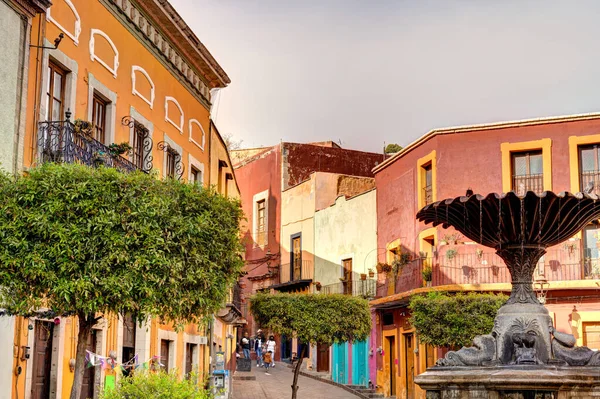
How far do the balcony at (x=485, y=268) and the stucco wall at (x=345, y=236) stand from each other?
15.2 feet

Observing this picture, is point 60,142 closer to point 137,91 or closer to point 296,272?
point 137,91

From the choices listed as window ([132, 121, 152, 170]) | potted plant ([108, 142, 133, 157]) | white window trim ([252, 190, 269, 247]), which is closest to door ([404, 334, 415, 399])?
white window trim ([252, 190, 269, 247])

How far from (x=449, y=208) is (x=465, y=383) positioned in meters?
2.67

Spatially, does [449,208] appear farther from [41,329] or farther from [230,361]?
[230,361]

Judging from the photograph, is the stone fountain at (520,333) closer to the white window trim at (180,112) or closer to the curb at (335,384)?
the white window trim at (180,112)

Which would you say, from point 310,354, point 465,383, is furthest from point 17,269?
point 310,354

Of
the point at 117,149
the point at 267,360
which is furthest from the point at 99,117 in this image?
the point at 267,360

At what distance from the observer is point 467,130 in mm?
30844

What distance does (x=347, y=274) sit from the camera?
38062 mm

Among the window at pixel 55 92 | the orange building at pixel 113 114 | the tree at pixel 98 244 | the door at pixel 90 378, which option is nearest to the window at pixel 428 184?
the orange building at pixel 113 114

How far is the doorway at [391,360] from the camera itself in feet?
109

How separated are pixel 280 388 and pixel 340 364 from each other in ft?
18.7

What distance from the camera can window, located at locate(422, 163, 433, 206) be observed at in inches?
1260

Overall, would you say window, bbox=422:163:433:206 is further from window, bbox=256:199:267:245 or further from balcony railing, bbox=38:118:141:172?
balcony railing, bbox=38:118:141:172
